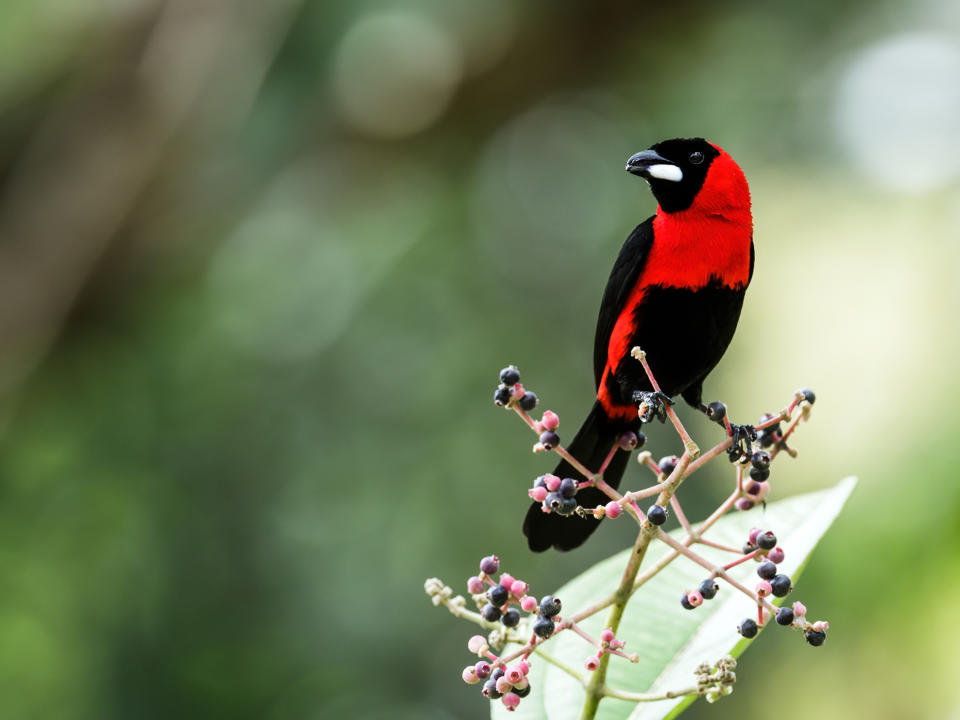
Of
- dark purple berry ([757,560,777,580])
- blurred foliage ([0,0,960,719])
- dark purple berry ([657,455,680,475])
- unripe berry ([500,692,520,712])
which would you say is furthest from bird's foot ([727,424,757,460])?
blurred foliage ([0,0,960,719])

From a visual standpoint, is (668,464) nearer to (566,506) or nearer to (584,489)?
(566,506)

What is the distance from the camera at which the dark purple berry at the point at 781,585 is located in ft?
4.83

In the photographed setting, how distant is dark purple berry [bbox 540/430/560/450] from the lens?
61.6 inches

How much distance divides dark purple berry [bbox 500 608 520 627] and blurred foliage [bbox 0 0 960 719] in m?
3.44

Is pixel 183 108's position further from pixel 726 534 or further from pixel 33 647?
pixel 726 534

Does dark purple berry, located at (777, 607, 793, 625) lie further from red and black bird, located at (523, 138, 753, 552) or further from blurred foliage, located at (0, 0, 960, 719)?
blurred foliage, located at (0, 0, 960, 719)

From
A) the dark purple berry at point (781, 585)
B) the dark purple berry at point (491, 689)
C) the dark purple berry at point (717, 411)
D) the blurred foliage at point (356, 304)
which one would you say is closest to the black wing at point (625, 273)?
the dark purple berry at point (717, 411)

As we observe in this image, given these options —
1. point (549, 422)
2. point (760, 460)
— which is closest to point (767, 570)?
point (760, 460)

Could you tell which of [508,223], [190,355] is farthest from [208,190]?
[508,223]

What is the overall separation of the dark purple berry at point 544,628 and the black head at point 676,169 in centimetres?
89

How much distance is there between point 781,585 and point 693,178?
84cm

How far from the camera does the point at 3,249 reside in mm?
5676

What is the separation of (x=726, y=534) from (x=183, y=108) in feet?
14.7

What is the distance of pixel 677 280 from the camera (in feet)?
6.29
